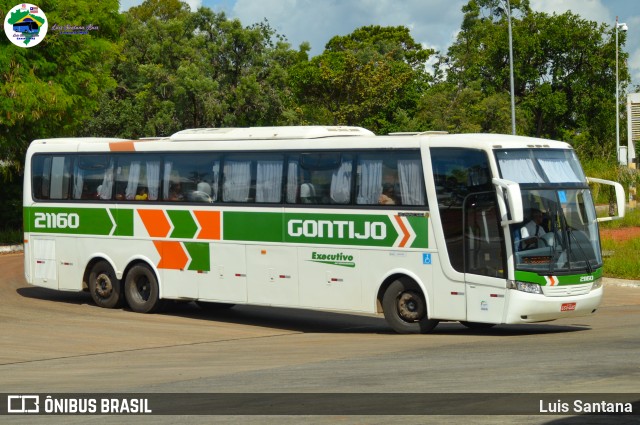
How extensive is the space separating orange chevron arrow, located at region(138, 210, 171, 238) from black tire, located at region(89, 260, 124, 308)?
Answer: 1527mm

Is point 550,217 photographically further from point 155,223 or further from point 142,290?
point 142,290

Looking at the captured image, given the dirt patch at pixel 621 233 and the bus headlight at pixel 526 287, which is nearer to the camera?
the bus headlight at pixel 526 287

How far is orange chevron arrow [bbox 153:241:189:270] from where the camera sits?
21391 mm

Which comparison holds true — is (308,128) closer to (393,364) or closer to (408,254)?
(408,254)

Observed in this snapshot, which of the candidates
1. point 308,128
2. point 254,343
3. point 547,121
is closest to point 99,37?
point 308,128

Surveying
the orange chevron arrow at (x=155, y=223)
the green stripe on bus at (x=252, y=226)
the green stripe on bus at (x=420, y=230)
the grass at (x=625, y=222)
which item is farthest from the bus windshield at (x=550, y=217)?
the grass at (x=625, y=222)

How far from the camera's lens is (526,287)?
16812 millimetres

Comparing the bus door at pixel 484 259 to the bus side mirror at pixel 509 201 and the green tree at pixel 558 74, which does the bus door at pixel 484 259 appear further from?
the green tree at pixel 558 74

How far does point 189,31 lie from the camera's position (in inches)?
2311

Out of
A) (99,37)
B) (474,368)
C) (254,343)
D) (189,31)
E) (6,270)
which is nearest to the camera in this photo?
(474,368)

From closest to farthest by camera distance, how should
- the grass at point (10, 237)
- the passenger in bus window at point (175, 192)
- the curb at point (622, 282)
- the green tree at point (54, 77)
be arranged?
1. the passenger in bus window at point (175, 192)
2. the curb at point (622, 282)
3. the green tree at point (54, 77)
4. the grass at point (10, 237)

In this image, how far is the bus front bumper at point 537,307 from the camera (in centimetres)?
1677

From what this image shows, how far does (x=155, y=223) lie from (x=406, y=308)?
237 inches

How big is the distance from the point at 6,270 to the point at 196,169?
1208 centimetres
